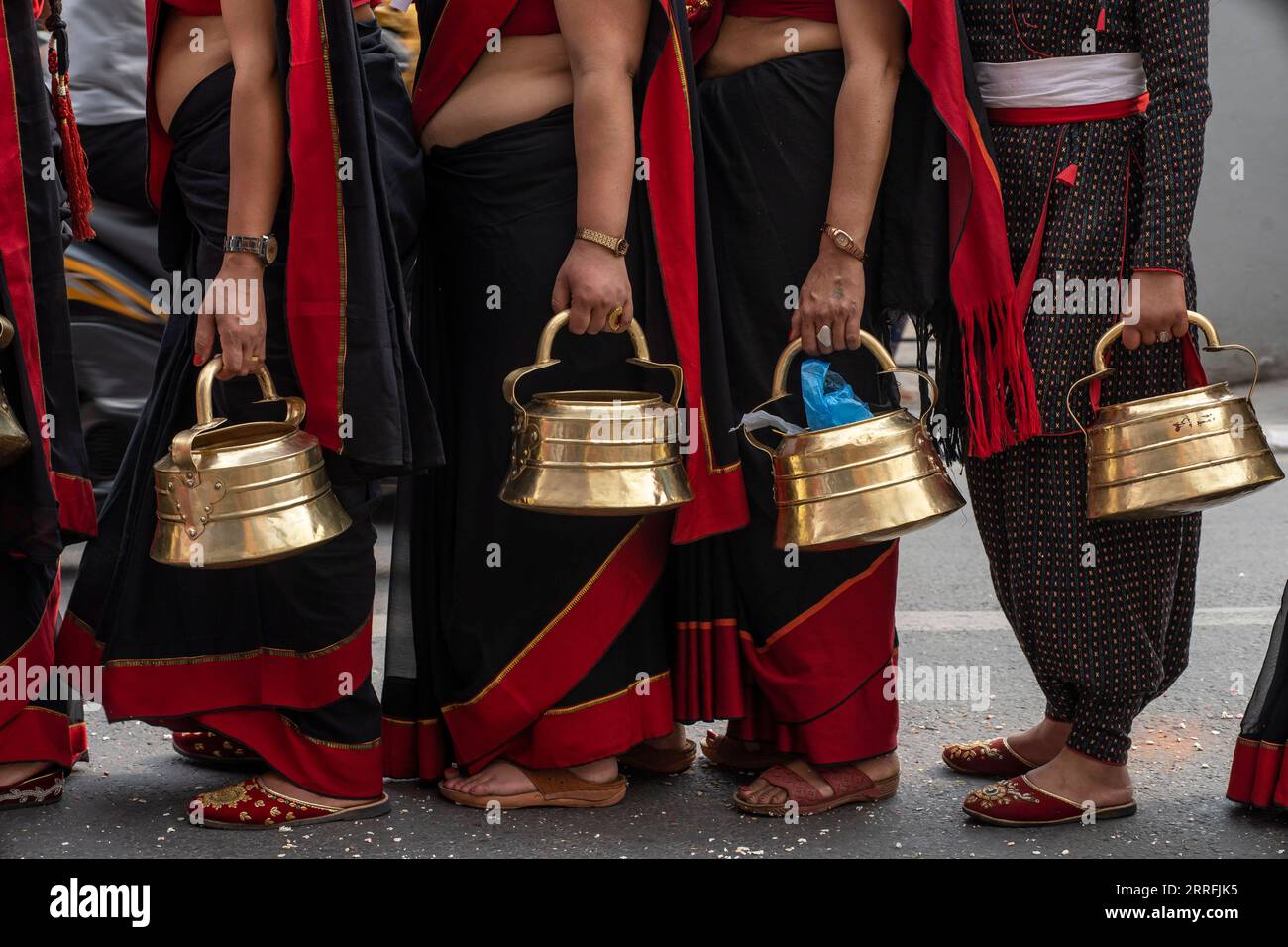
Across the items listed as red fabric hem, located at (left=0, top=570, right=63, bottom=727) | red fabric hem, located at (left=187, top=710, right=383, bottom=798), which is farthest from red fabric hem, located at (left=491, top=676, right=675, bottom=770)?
red fabric hem, located at (left=0, top=570, right=63, bottom=727)

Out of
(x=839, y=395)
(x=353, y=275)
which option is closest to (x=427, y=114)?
(x=353, y=275)

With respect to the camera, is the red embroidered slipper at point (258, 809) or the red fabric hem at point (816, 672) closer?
the red embroidered slipper at point (258, 809)

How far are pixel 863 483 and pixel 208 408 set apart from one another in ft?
3.34

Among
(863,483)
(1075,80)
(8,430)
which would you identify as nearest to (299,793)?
(8,430)

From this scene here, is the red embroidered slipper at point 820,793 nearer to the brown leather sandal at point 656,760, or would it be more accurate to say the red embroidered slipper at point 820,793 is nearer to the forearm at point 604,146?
the brown leather sandal at point 656,760

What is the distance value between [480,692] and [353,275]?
78 centimetres

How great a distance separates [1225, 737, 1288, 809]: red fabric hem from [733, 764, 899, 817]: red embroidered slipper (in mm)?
595

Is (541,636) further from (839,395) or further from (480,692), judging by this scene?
(839,395)

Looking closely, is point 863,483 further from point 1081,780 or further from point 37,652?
point 37,652

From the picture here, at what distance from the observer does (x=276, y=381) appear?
2.73 metres

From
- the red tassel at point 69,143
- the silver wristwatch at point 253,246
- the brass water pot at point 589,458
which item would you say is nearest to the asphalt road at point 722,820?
the brass water pot at point 589,458

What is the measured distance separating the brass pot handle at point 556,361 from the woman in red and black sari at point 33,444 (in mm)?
796

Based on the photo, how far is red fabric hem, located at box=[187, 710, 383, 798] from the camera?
2828mm

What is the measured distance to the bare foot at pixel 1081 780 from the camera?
2.84 metres
